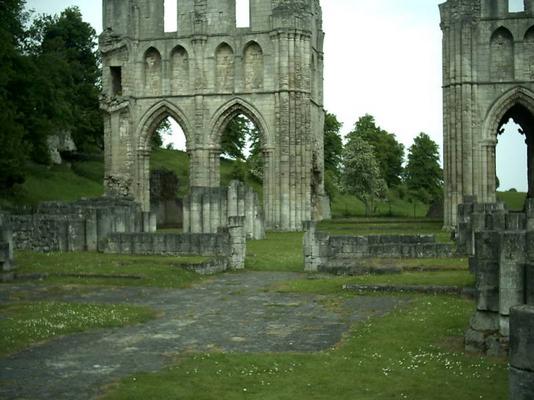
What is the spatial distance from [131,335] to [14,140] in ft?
94.1

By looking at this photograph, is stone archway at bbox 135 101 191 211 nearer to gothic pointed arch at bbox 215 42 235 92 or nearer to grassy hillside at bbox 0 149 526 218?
gothic pointed arch at bbox 215 42 235 92

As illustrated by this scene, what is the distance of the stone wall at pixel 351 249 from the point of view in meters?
21.5

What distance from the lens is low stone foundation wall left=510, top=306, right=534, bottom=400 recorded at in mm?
5656

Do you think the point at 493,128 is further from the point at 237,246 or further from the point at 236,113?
the point at 237,246

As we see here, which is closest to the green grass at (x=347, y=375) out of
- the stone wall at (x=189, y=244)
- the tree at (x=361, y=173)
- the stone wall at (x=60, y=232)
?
the stone wall at (x=189, y=244)

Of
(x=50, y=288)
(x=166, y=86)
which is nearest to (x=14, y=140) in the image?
(x=166, y=86)

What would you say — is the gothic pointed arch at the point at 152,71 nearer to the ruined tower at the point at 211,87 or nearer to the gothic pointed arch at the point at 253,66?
the ruined tower at the point at 211,87

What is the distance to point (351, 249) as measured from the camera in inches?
874

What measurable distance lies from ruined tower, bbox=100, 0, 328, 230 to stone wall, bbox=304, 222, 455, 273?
1969 cm

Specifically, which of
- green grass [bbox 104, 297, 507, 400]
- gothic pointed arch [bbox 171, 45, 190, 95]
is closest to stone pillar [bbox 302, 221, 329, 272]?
green grass [bbox 104, 297, 507, 400]

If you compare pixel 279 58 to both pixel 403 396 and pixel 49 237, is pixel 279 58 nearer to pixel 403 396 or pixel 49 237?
→ pixel 49 237

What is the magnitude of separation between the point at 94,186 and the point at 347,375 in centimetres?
4764

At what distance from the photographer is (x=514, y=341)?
5867 millimetres

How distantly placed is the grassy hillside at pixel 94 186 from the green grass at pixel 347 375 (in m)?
31.3
